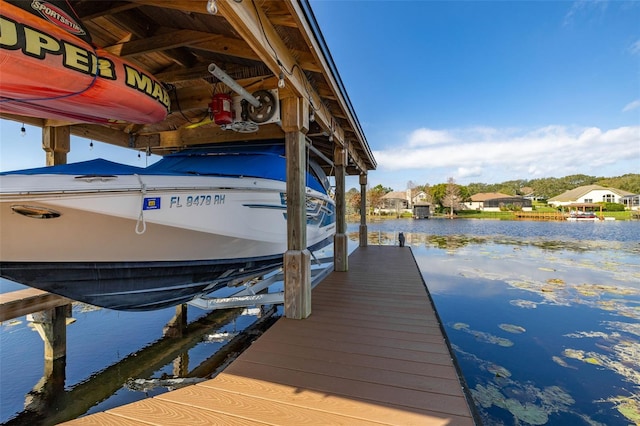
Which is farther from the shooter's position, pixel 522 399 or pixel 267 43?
pixel 522 399

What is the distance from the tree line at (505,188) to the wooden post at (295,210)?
118ft

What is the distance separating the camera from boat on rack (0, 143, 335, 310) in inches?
86.0

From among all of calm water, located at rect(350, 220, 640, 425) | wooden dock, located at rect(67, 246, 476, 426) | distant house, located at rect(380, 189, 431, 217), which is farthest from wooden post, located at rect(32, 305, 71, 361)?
distant house, located at rect(380, 189, 431, 217)

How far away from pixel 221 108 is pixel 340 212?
10.8 ft

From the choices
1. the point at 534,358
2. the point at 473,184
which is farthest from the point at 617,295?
the point at 473,184

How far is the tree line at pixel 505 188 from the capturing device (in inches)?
1832

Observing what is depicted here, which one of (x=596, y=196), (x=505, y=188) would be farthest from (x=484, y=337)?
(x=505, y=188)

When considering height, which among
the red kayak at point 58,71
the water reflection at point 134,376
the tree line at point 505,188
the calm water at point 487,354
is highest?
the tree line at point 505,188

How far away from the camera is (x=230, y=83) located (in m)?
2.63

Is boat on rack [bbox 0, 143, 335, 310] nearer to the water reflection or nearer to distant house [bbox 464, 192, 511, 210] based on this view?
the water reflection

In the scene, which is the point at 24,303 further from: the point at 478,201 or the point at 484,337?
the point at 478,201

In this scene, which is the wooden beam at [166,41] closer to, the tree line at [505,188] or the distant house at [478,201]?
the tree line at [505,188]

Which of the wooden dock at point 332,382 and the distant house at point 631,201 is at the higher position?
the distant house at point 631,201

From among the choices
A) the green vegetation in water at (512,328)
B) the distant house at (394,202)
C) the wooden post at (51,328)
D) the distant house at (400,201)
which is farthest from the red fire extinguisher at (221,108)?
the distant house at (394,202)
